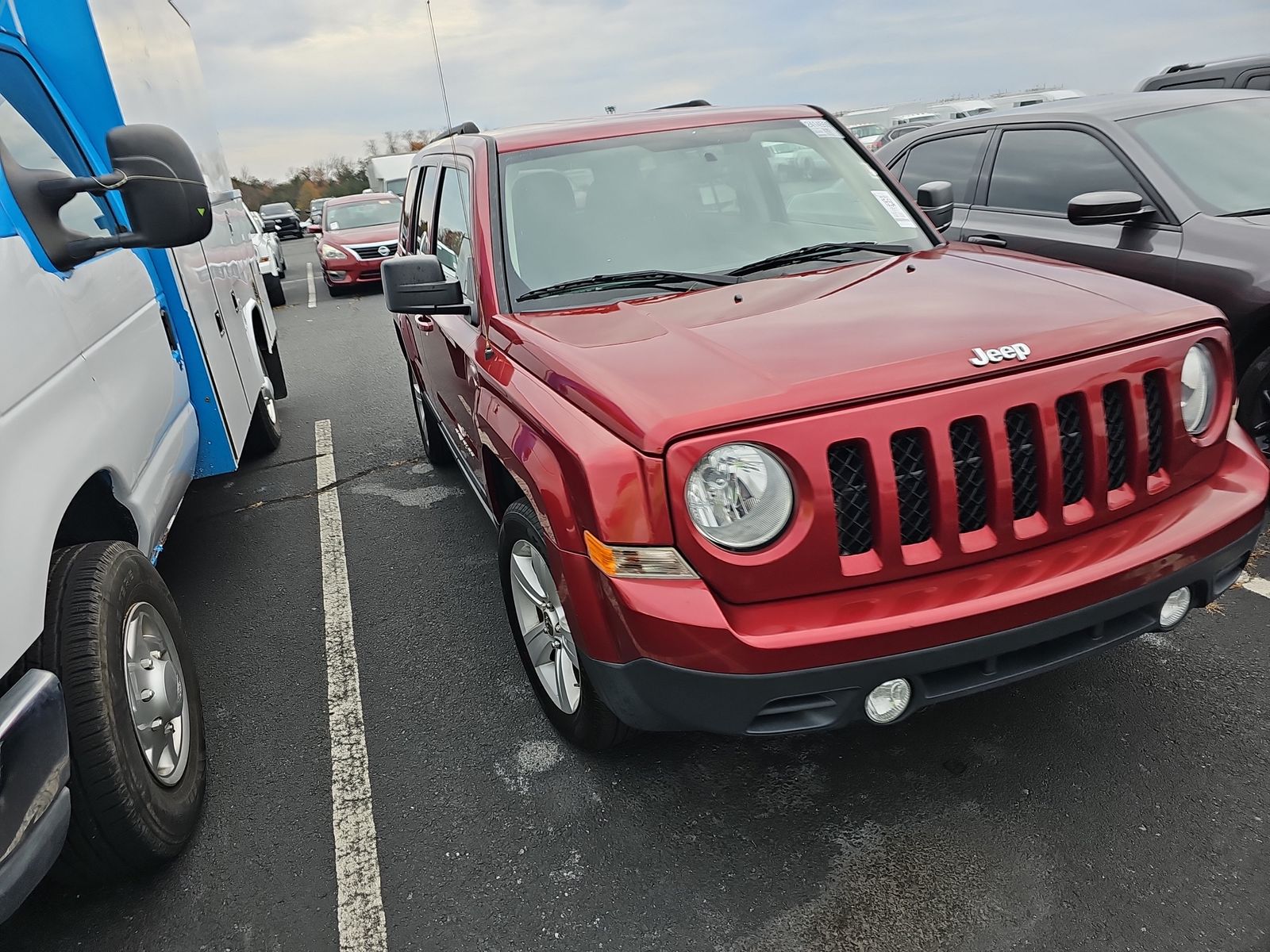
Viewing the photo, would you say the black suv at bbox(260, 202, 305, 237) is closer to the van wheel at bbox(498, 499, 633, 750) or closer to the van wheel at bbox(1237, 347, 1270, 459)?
the van wheel at bbox(498, 499, 633, 750)

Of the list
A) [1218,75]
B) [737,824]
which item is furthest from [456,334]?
[1218,75]

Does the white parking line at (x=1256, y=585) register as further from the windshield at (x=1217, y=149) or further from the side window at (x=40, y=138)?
the side window at (x=40, y=138)

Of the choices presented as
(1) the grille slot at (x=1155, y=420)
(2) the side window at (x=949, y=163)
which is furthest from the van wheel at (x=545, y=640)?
(2) the side window at (x=949, y=163)

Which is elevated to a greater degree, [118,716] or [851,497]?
[851,497]

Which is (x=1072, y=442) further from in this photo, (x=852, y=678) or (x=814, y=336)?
(x=852, y=678)

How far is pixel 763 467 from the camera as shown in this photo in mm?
1994

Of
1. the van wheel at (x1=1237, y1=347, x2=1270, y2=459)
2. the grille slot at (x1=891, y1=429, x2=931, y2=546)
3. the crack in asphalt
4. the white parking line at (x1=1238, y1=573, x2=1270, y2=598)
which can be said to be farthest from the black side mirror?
the van wheel at (x1=1237, y1=347, x2=1270, y2=459)

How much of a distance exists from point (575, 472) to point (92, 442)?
4.71 feet

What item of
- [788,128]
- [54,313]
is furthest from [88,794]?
[788,128]

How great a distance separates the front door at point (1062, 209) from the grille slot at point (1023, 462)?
7.21ft

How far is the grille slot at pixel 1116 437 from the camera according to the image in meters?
2.22

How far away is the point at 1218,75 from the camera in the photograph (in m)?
7.21

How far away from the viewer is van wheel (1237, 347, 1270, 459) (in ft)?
12.7

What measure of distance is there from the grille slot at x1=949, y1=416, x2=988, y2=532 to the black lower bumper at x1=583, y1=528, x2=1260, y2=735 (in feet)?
0.97
